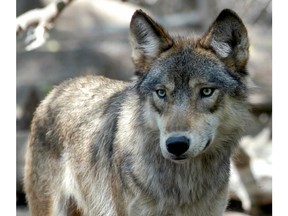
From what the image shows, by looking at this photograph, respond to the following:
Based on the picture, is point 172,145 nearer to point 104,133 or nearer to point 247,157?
point 104,133

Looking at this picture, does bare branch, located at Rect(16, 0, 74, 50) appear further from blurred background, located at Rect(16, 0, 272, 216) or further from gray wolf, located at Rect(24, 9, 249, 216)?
gray wolf, located at Rect(24, 9, 249, 216)

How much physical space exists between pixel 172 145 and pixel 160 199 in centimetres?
71

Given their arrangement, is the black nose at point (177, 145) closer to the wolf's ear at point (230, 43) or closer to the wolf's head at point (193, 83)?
the wolf's head at point (193, 83)

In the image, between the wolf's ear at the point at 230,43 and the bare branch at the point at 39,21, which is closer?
the wolf's ear at the point at 230,43

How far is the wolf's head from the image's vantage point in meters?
5.18

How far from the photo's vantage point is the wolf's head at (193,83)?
204 inches

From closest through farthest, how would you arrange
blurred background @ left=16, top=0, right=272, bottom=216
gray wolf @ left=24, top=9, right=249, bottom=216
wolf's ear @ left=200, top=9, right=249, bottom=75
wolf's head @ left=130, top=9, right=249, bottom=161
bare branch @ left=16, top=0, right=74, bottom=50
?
wolf's head @ left=130, top=9, right=249, bottom=161, gray wolf @ left=24, top=9, right=249, bottom=216, wolf's ear @ left=200, top=9, right=249, bottom=75, bare branch @ left=16, top=0, right=74, bottom=50, blurred background @ left=16, top=0, right=272, bottom=216

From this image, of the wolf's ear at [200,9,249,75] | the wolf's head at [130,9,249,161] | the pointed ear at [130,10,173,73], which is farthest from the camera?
the pointed ear at [130,10,173,73]

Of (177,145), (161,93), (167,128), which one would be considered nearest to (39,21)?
(161,93)

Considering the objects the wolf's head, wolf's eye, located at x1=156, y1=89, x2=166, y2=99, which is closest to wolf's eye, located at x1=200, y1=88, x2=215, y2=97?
the wolf's head

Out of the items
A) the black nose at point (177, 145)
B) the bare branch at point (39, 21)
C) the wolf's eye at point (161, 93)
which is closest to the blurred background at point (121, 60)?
the bare branch at point (39, 21)

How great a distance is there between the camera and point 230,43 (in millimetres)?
5570

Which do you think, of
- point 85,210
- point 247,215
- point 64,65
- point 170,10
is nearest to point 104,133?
point 85,210

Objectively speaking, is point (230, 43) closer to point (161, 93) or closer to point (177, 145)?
point (161, 93)
